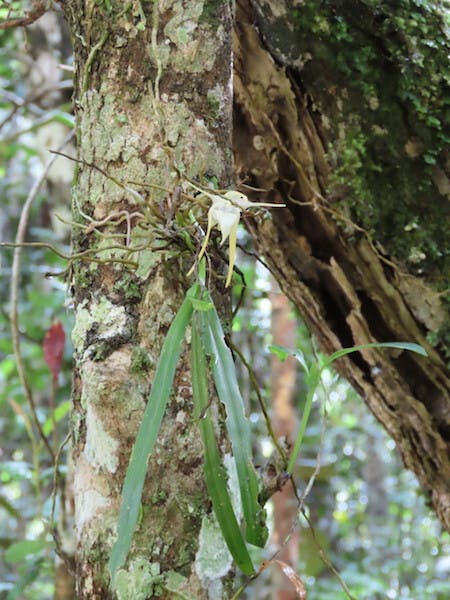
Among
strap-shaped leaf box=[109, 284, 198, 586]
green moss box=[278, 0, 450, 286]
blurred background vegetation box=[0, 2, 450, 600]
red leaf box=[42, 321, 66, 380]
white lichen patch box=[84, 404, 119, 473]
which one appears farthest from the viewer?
blurred background vegetation box=[0, 2, 450, 600]

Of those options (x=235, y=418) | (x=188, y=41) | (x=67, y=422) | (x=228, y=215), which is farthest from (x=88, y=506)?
(x=67, y=422)

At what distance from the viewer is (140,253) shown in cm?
72

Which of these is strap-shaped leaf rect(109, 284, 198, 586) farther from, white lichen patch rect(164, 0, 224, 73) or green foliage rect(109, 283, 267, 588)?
white lichen patch rect(164, 0, 224, 73)

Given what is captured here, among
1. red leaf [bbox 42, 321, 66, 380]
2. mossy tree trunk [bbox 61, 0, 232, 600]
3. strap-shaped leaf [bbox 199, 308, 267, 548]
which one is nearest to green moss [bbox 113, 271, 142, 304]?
mossy tree trunk [bbox 61, 0, 232, 600]

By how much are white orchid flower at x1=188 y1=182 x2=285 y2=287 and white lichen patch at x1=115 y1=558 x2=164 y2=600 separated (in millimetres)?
266

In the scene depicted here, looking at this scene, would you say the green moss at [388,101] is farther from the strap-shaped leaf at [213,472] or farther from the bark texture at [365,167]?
the strap-shaped leaf at [213,472]

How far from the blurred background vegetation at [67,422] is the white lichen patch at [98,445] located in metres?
0.16

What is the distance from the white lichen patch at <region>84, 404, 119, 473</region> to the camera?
69 cm

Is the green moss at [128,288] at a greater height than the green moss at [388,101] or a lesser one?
lesser

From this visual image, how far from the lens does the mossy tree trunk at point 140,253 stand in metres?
0.67

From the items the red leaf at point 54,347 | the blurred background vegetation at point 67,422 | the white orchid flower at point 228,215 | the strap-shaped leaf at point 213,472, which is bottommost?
the strap-shaped leaf at point 213,472

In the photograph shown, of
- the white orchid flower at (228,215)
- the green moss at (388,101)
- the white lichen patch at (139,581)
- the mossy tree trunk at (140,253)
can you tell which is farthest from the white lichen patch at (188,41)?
the white lichen patch at (139,581)

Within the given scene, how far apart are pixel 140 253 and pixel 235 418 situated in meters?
0.20

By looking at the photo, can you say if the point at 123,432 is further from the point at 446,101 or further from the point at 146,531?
the point at 446,101
